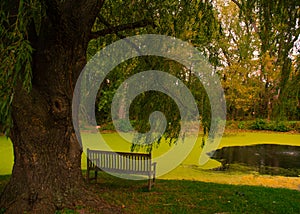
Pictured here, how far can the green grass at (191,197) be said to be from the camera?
3711 millimetres

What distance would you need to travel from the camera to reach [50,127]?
3150mm

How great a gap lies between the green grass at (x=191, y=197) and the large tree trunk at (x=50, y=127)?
275mm

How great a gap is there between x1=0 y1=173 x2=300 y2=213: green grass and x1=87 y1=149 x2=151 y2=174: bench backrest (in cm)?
26

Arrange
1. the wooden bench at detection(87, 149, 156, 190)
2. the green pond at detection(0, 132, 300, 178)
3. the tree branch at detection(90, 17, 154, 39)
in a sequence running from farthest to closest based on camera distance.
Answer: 1. the green pond at detection(0, 132, 300, 178)
2. the wooden bench at detection(87, 149, 156, 190)
3. the tree branch at detection(90, 17, 154, 39)

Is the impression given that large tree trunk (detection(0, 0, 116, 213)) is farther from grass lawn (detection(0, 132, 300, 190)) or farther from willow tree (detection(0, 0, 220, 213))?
grass lawn (detection(0, 132, 300, 190))

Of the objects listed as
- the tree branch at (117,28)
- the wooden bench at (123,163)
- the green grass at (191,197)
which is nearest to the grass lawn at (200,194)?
the green grass at (191,197)

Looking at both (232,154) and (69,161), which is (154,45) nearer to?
(69,161)

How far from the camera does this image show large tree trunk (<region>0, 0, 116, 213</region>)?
3.07 metres

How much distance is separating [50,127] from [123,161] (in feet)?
6.61

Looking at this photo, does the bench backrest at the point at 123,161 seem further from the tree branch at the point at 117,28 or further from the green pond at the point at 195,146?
the tree branch at the point at 117,28

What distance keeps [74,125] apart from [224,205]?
6.71 ft

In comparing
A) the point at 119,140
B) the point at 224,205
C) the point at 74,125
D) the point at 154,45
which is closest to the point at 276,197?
the point at 224,205

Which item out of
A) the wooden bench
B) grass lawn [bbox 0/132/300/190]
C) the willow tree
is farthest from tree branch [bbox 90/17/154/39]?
grass lawn [bbox 0/132/300/190]

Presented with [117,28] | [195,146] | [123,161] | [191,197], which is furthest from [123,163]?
[195,146]
